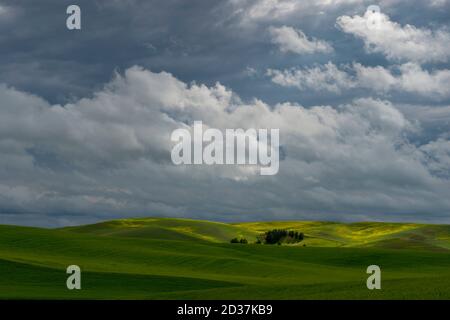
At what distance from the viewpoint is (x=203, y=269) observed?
174 feet

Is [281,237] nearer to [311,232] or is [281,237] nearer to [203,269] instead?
[311,232]

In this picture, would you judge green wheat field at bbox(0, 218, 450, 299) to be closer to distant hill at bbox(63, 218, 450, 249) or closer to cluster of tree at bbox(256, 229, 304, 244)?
distant hill at bbox(63, 218, 450, 249)

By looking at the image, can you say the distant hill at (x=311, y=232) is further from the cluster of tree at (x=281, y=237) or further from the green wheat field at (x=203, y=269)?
the green wheat field at (x=203, y=269)

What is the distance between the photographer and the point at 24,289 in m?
35.4

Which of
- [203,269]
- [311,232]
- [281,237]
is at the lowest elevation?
[203,269]

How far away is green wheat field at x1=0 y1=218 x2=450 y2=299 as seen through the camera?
28375mm

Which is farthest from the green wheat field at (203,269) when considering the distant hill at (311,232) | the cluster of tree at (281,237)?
the cluster of tree at (281,237)

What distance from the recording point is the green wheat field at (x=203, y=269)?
2838cm

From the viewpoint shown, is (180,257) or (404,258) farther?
(404,258)

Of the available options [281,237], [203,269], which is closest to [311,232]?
[281,237]
